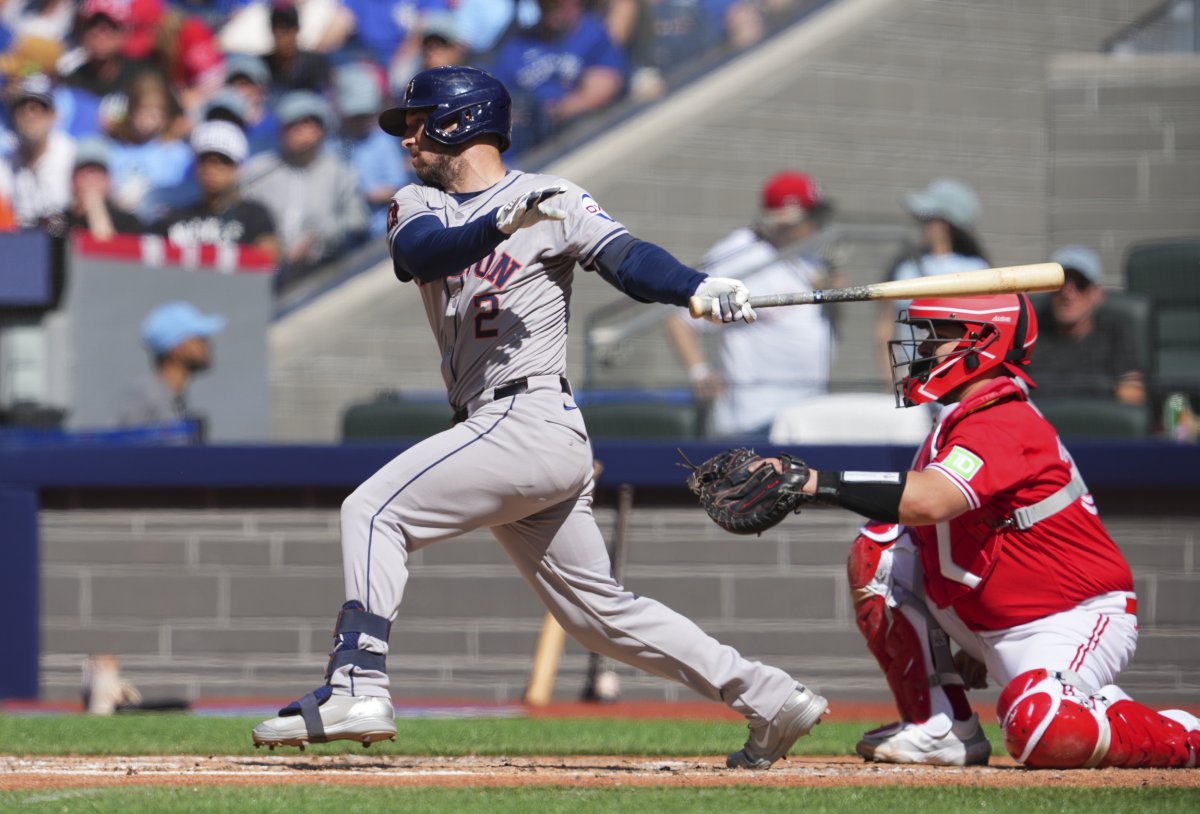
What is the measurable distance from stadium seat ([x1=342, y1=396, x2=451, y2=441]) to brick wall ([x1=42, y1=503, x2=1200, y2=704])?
0.54 meters

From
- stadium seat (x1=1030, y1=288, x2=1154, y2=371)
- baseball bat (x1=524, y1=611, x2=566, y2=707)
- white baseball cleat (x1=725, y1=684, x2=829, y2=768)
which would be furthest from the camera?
stadium seat (x1=1030, y1=288, x2=1154, y2=371)

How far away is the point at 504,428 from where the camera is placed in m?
4.36

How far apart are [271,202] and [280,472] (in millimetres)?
3042

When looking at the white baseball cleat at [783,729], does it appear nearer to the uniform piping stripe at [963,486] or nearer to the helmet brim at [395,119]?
the uniform piping stripe at [963,486]

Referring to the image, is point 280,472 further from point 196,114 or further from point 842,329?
point 196,114

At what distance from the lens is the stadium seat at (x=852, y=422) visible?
7668 mm

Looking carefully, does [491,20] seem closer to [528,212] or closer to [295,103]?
[295,103]

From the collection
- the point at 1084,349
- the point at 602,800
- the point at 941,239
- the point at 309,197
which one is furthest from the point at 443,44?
the point at 602,800

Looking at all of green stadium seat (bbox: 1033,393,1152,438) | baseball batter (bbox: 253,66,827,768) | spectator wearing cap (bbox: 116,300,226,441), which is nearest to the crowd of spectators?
spectator wearing cap (bbox: 116,300,226,441)

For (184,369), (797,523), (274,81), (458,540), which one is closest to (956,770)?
(797,523)

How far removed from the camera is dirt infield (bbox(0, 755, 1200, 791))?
13.8 ft

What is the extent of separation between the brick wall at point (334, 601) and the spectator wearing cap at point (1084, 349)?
116cm

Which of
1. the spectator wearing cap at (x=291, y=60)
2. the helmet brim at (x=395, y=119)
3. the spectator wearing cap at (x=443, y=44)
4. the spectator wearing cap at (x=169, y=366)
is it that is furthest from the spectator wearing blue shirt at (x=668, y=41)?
the helmet brim at (x=395, y=119)

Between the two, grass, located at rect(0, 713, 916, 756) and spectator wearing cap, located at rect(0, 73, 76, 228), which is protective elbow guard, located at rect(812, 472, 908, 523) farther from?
spectator wearing cap, located at rect(0, 73, 76, 228)
